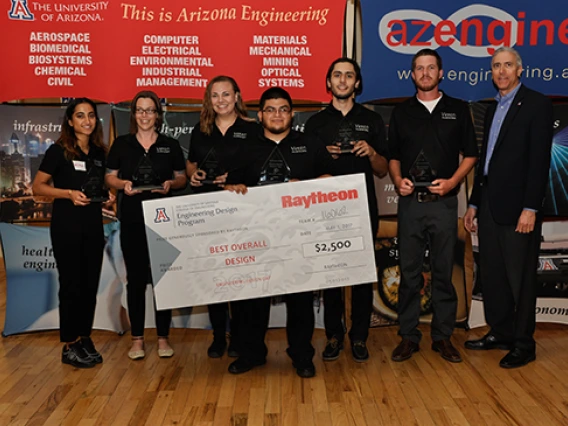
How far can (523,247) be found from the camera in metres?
3.86

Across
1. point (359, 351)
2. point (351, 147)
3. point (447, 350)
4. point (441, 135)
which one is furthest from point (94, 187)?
point (447, 350)

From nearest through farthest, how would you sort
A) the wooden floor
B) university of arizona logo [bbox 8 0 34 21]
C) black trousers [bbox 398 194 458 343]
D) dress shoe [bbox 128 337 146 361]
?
the wooden floor < black trousers [bbox 398 194 458 343] < dress shoe [bbox 128 337 146 361] < university of arizona logo [bbox 8 0 34 21]

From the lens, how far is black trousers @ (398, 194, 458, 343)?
12.7 feet

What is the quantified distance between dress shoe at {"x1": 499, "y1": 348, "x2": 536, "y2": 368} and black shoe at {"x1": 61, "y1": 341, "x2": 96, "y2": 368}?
239 centimetres

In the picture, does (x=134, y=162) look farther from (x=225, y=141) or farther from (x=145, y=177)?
(x=225, y=141)

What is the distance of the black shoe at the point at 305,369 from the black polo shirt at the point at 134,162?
3.97ft

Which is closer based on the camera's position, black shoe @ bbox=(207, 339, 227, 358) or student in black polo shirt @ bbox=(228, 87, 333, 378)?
student in black polo shirt @ bbox=(228, 87, 333, 378)

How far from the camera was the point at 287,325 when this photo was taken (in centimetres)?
376

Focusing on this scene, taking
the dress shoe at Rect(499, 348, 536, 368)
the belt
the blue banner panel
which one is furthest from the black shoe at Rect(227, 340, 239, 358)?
the blue banner panel

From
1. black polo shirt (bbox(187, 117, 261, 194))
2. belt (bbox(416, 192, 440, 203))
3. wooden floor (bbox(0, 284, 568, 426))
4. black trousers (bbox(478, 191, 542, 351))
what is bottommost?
wooden floor (bbox(0, 284, 568, 426))

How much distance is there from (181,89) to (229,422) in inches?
93.5

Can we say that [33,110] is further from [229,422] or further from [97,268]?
[229,422]

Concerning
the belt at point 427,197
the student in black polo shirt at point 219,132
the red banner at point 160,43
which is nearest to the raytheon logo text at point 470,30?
the red banner at point 160,43

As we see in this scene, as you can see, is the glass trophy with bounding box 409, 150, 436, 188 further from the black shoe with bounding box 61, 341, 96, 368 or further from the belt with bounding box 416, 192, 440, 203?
the black shoe with bounding box 61, 341, 96, 368
